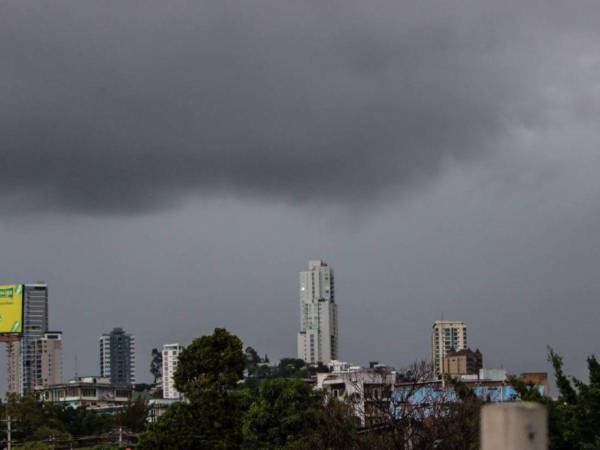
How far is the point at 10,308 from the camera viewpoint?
103750 millimetres

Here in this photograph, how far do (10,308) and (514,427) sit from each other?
105 m

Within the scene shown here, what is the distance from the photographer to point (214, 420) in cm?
4175

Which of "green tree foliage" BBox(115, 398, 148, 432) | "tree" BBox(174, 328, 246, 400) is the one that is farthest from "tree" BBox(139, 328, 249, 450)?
"green tree foliage" BBox(115, 398, 148, 432)

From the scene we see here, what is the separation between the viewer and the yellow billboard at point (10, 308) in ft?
336

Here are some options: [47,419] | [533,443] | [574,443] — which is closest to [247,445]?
[574,443]

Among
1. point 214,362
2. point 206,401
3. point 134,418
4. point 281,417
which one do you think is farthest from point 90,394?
point 206,401

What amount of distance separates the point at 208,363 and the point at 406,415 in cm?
1039

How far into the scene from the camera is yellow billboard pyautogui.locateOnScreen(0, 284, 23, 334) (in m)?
102

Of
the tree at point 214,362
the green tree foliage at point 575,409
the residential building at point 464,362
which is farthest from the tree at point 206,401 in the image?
the residential building at point 464,362

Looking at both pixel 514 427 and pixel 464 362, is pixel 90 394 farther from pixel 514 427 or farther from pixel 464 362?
pixel 514 427

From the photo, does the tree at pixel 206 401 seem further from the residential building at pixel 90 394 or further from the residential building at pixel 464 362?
the residential building at pixel 464 362

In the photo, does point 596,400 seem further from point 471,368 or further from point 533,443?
point 471,368

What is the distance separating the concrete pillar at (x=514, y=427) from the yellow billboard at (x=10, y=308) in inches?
4043

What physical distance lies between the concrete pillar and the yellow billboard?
103 m
